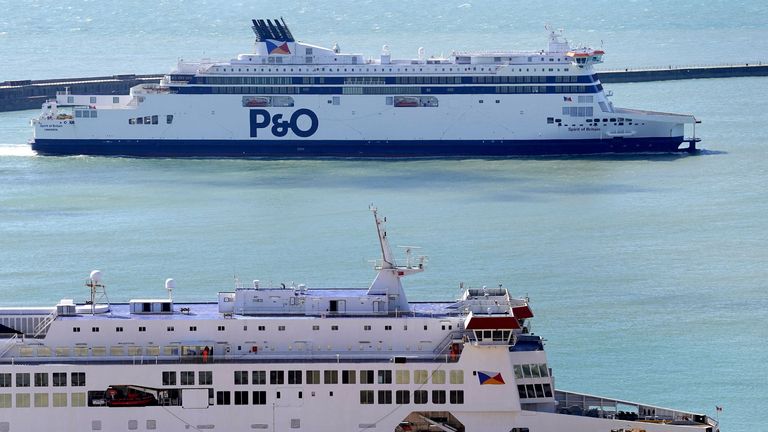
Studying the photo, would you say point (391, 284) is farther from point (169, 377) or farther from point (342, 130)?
point (342, 130)

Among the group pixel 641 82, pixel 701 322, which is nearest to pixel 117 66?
pixel 641 82

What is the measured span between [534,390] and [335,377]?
9.86 feet

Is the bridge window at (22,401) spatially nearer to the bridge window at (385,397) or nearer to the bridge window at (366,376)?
the bridge window at (366,376)

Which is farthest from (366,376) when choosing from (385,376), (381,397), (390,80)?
(390,80)

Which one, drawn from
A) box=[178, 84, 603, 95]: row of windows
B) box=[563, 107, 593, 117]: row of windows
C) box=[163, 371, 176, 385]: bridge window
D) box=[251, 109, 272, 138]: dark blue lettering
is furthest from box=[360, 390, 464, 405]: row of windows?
box=[251, 109, 272, 138]: dark blue lettering

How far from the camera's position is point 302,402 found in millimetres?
25234

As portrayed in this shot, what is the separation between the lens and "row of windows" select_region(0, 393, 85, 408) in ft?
81.9

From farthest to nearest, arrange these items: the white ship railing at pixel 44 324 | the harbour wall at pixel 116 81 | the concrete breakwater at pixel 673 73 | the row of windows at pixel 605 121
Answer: the concrete breakwater at pixel 673 73, the harbour wall at pixel 116 81, the row of windows at pixel 605 121, the white ship railing at pixel 44 324

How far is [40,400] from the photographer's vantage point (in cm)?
2502

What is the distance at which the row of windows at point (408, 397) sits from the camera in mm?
25266

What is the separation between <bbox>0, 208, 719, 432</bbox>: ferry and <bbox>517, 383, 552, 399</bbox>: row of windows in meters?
0.01

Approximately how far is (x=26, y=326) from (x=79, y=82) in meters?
65.9

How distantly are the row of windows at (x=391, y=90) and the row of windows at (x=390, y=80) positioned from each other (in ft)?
0.72

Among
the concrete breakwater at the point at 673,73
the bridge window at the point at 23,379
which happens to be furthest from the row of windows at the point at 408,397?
the concrete breakwater at the point at 673,73
